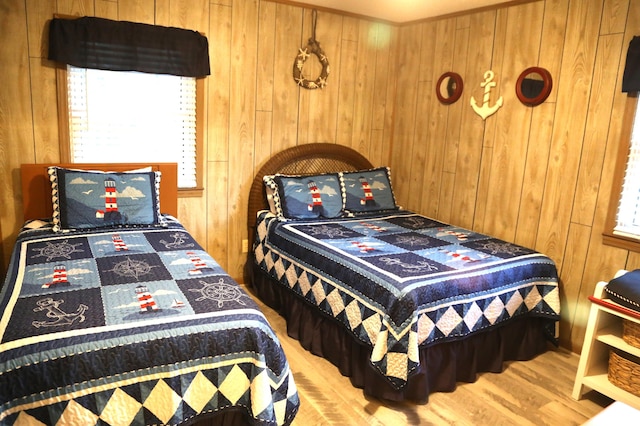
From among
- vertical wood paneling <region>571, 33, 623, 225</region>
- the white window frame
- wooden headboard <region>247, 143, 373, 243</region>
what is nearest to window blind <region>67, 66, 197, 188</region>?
the white window frame

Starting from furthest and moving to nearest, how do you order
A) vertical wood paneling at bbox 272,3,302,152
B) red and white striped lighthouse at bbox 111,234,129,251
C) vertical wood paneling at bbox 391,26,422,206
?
vertical wood paneling at bbox 391,26,422,206, vertical wood paneling at bbox 272,3,302,152, red and white striped lighthouse at bbox 111,234,129,251

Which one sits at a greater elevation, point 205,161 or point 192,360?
point 205,161

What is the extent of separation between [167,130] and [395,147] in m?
2.04

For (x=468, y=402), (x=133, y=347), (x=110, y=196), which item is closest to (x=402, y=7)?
(x=110, y=196)

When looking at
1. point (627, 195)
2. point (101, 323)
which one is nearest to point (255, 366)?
point (101, 323)

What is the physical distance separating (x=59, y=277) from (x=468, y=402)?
2098mm

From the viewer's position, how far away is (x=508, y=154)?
11.1 ft

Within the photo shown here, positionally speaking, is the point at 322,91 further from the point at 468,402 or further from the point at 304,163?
the point at 468,402

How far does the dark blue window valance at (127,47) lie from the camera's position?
9.46 feet

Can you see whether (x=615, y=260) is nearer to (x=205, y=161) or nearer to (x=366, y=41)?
(x=366, y=41)

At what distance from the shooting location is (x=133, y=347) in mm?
1600

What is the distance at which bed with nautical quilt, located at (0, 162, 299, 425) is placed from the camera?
4.95 ft

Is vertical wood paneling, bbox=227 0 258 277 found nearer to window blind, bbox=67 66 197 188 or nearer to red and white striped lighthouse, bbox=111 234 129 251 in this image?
window blind, bbox=67 66 197 188

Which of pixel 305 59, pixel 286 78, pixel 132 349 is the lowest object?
pixel 132 349
